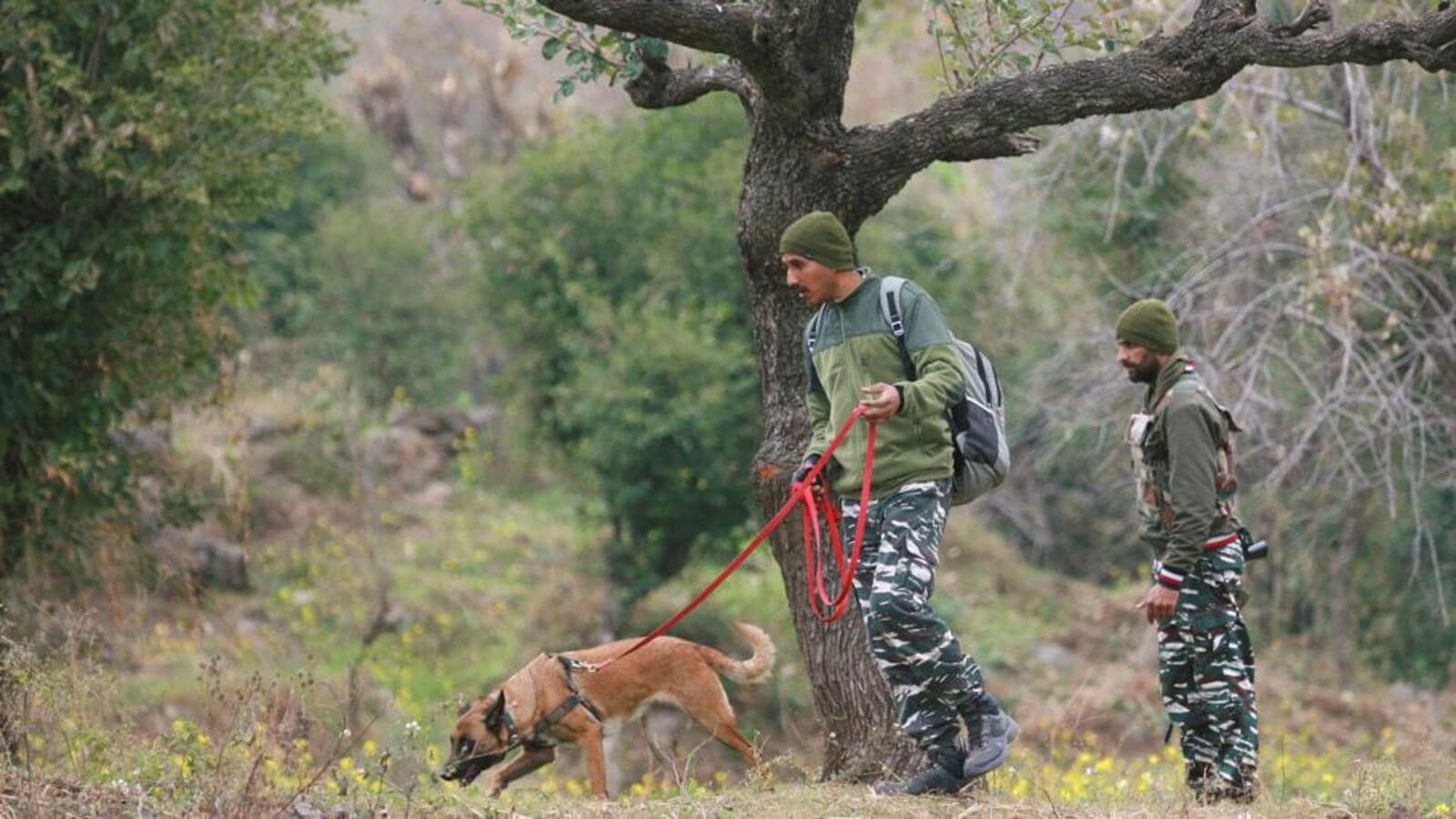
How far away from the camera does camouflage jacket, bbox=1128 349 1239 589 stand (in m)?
7.23

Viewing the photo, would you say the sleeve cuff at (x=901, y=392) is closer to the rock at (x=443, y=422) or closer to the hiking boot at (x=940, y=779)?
the hiking boot at (x=940, y=779)

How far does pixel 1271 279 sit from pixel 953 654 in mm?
10595

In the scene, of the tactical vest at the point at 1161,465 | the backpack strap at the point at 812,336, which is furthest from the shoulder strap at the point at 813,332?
the tactical vest at the point at 1161,465

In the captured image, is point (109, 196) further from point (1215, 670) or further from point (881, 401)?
point (1215, 670)

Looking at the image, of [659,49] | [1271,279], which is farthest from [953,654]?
[1271,279]

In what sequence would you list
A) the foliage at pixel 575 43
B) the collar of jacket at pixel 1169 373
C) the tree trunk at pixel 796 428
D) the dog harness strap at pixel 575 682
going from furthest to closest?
the dog harness strap at pixel 575 682, the foliage at pixel 575 43, the tree trunk at pixel 796 428, the collar of jacket at pixel 1169 373

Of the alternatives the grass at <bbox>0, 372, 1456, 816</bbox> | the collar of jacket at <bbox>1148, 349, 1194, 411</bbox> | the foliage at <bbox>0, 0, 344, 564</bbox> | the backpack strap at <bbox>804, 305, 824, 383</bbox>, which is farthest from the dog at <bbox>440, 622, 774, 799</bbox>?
the foliage at <bbox>0, 0, 344, 564</bbox>

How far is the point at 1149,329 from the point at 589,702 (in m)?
3.54

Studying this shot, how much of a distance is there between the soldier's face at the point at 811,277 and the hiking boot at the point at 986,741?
5.78 feet

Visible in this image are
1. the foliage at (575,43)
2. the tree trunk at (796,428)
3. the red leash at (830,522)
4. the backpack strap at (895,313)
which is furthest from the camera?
the foliage at (575,43)

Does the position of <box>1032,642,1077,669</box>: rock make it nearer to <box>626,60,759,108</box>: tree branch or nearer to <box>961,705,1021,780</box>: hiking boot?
<box>626,60,759,108</box>: tree branch

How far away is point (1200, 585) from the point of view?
762 centimetres

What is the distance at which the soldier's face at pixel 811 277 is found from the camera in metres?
7.10

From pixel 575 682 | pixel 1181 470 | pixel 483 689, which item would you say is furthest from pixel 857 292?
pixel 483 689
